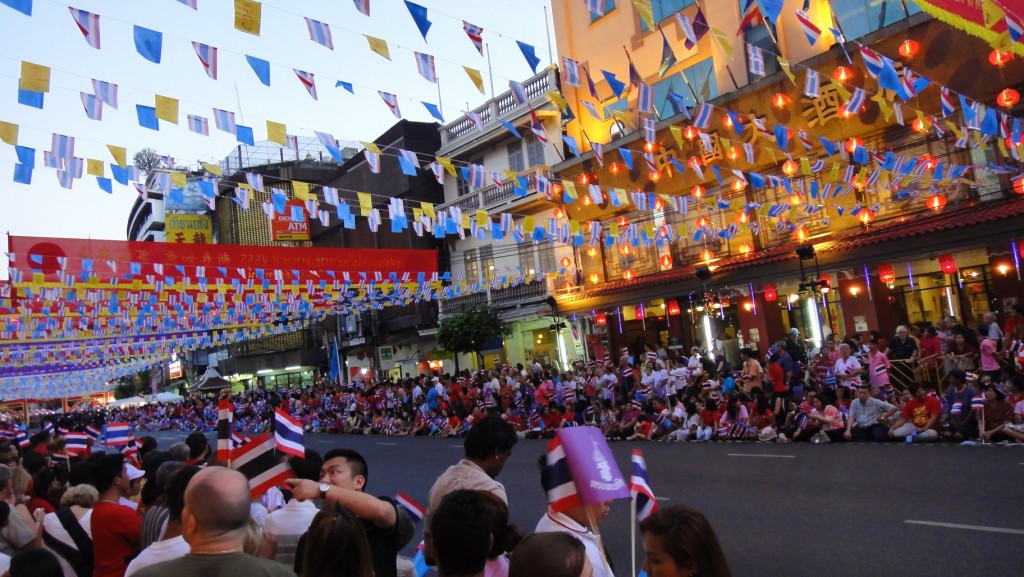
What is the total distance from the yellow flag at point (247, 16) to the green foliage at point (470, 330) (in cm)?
2148

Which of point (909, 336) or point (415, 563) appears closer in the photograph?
point (415, 563)

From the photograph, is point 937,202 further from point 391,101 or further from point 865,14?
point 391,101

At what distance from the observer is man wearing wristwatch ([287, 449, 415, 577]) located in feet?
11.7

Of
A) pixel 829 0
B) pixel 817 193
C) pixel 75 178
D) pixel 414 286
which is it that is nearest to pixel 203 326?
pixel 414 286

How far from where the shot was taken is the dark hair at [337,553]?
306 centimetres

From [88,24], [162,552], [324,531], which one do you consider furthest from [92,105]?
[324,531]

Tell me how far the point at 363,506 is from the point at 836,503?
6565 mm

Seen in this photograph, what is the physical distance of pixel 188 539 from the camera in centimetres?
263

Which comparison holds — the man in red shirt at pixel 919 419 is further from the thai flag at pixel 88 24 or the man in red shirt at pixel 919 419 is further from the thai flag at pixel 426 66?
the thai flag at pixel 88 24

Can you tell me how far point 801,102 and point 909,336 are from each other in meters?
7.87

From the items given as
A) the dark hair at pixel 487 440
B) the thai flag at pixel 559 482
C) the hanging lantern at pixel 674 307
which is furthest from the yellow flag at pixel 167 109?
the hanging lantern at pixel 674 307

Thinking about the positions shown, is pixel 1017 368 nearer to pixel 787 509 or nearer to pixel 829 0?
pixel 787 509

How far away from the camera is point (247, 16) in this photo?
7.48 m

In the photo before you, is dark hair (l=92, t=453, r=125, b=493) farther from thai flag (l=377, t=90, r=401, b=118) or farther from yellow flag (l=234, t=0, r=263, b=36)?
thai flag (l=377, t=90, r=401, b=118)
